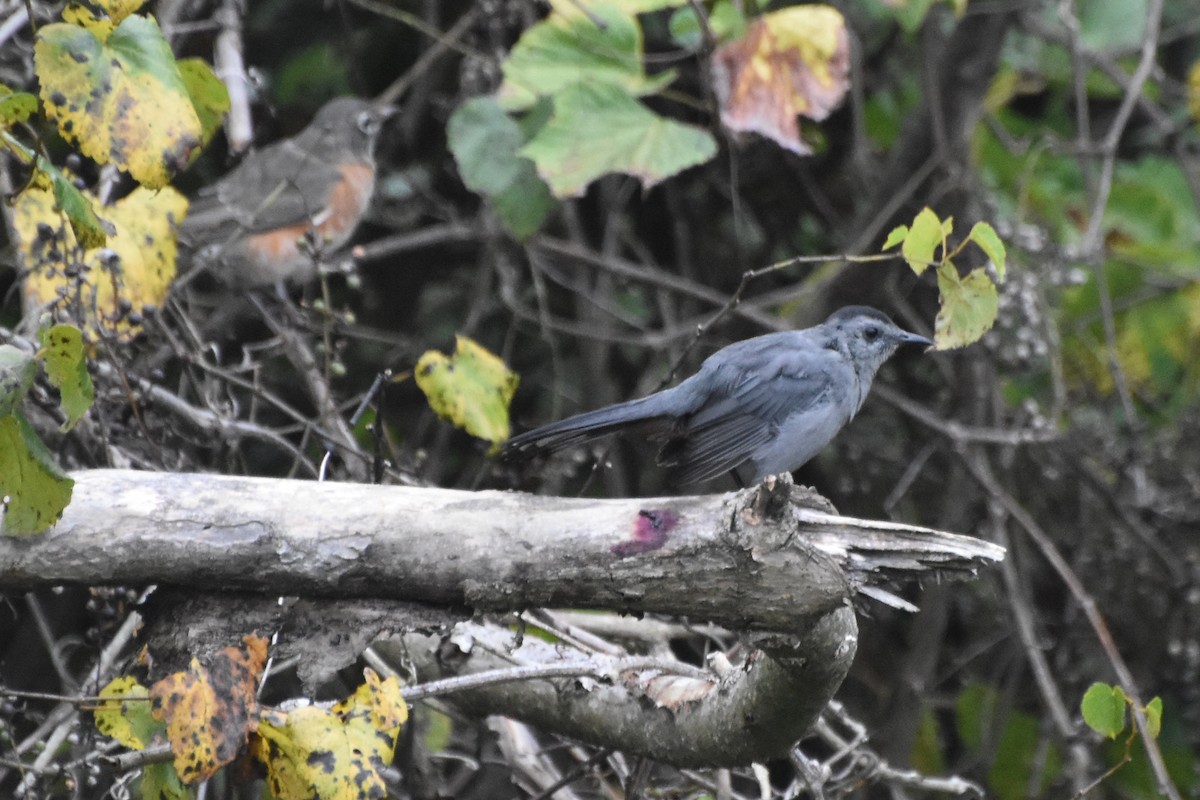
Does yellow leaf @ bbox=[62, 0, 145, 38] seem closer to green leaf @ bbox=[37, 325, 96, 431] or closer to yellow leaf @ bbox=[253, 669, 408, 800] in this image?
green leaf @ bbox=[37, 325, 96, 431]

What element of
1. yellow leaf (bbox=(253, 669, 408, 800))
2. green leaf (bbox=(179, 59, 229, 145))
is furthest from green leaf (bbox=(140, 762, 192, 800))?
green leaf (bbox=(179, 59, 229, 145))

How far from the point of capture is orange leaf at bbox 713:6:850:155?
4.02 metres

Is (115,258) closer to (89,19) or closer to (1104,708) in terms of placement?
(89,19)

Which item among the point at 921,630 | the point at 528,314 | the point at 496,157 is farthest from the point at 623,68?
the point at 921,630

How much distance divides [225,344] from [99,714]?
3.26 metres

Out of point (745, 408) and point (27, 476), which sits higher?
point (27, 476)

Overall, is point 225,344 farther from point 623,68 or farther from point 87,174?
point 623,68

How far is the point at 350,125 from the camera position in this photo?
5301 millimetres

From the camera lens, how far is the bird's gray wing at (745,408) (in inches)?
143

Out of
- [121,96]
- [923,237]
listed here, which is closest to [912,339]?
[923,237]

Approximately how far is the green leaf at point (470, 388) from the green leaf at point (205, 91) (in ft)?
2.69

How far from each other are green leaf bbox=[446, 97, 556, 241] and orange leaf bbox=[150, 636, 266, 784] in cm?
228

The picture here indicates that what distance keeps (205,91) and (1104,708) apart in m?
2.55

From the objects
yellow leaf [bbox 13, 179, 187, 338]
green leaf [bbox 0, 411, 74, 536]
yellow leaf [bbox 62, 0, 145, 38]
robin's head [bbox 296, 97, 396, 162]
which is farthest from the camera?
robin's head [bbox 296, 97, 396, 162]
